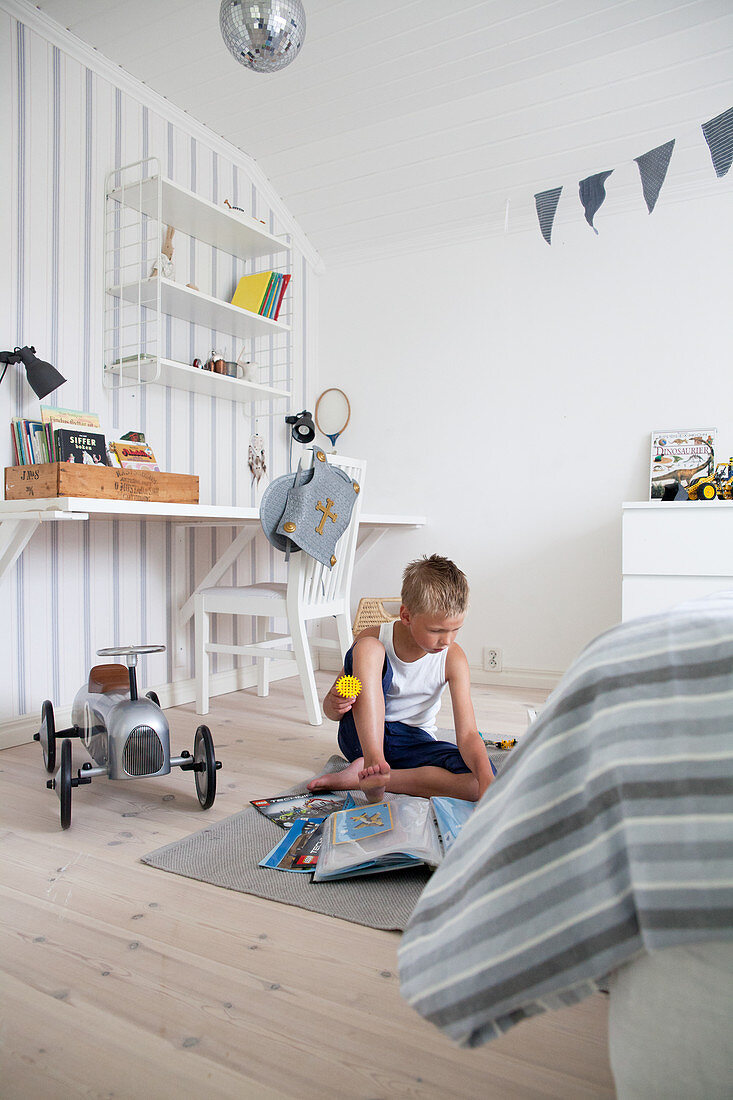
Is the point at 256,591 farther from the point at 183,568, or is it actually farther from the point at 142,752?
the point at 142,752

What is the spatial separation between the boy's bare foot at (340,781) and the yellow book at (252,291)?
1955mm

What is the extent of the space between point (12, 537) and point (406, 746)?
116 centimetres

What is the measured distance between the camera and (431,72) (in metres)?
2.50

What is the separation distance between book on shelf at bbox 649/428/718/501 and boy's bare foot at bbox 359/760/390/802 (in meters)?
1.74

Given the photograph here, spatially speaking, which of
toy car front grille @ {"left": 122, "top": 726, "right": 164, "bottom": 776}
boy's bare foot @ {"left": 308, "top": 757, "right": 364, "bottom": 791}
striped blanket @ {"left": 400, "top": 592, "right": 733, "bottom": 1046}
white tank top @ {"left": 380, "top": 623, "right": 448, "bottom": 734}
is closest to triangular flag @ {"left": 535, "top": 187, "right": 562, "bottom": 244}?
white tank top @ {"left": 380, "top": 623, "right": 448, "bottom": 734}

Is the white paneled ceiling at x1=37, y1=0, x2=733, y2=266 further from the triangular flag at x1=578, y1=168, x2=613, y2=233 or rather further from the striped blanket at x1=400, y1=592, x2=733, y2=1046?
the striped blanket at x1=400, y1=592, x2=733, y2=1046

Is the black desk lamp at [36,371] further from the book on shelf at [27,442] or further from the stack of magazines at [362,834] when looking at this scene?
the stack of magazines at [362,834]

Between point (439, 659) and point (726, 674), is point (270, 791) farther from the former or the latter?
point (726, 674)

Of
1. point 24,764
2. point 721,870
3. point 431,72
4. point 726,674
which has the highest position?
point 431,72

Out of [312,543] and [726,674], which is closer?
[726,674]

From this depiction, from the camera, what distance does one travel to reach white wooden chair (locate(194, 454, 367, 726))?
92.5 inches

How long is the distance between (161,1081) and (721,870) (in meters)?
0.66

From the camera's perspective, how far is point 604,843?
531mm

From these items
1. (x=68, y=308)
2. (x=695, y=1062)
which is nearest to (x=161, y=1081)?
(x=695, y=1062)
